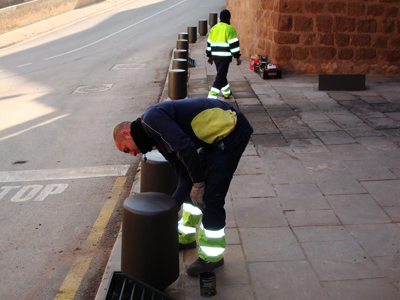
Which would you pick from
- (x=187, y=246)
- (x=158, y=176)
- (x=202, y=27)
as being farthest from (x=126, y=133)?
(x=202, y=27)

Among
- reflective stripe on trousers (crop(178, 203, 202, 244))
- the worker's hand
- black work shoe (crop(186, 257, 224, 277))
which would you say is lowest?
black work shoe (crop(186, 257, 224, 277))

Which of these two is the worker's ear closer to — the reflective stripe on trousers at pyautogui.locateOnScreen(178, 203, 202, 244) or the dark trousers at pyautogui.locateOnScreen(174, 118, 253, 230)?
the dark trousers at pyautogui.locateOnScreen(174, 118, 253, 230)

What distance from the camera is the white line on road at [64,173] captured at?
21.5ft

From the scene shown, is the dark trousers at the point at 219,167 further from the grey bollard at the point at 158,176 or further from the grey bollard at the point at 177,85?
the grey bollard at the point at 177,85

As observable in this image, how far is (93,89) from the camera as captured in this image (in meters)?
12.0

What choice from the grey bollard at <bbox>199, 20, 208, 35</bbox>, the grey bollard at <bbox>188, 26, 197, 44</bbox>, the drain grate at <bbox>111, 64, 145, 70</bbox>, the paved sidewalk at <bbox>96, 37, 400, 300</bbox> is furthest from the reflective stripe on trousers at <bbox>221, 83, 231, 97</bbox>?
the grey bollard at <bbox>199, 20, 208, 35</bbox>

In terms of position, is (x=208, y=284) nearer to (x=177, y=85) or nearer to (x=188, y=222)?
(x=188, y=222)

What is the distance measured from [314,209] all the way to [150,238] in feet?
7.70

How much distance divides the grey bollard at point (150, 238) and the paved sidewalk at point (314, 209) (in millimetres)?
305

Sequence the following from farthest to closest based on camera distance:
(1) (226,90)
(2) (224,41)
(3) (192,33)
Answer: (3) (192,33) < (1) (226,90) < (2) (224,41)

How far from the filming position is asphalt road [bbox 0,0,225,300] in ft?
14.5

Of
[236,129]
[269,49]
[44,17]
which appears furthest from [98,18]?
[236,129]

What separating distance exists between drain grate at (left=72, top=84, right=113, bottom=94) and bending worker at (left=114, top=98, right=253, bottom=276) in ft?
27.8

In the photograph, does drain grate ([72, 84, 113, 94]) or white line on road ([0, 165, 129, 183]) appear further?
drain grate ([72, 84, 113, 94])
